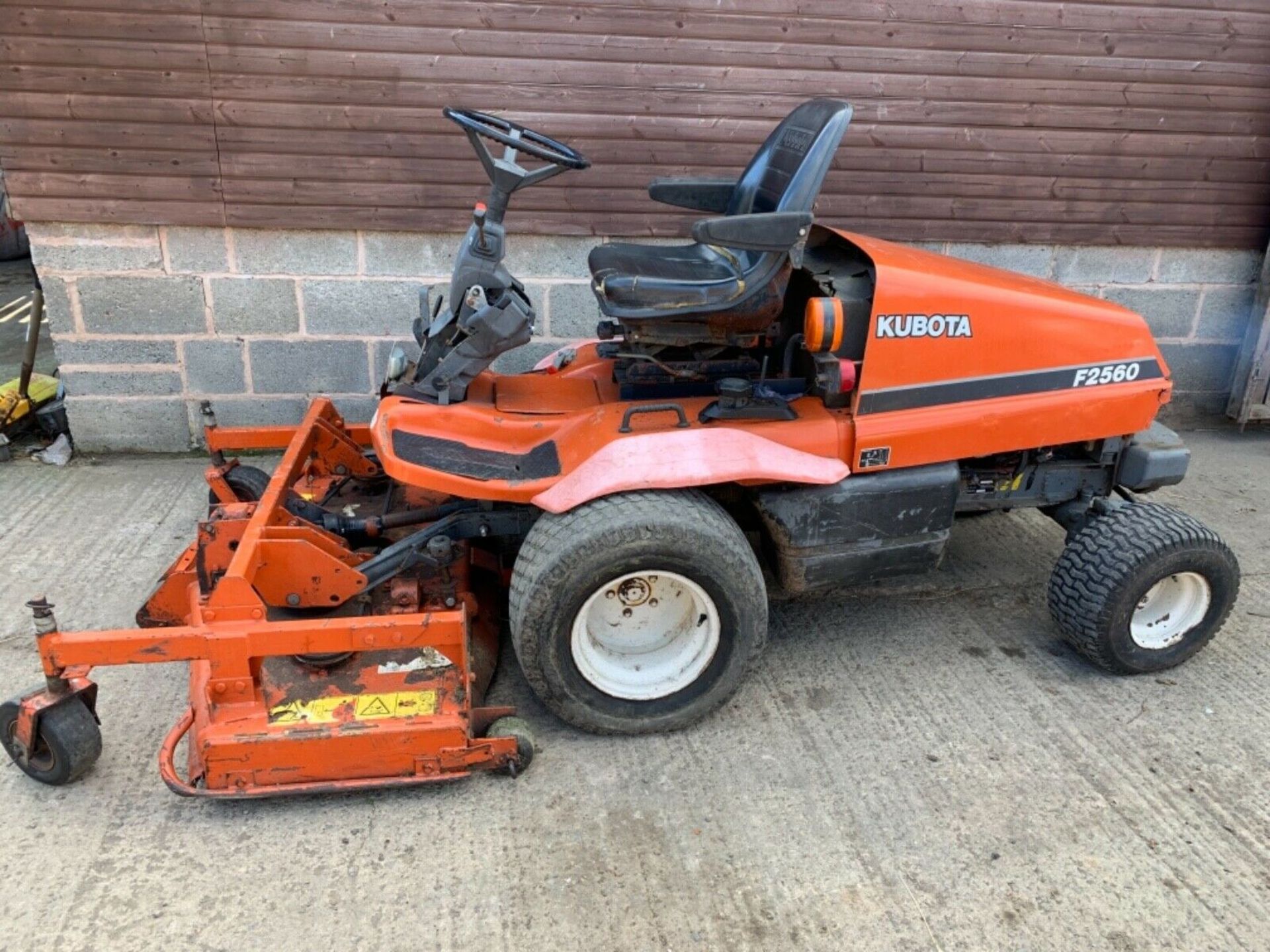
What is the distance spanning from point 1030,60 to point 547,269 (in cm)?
251

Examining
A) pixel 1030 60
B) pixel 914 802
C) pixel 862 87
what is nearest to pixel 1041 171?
pixel 1030 60

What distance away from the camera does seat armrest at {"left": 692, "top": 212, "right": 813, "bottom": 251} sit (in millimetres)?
2701

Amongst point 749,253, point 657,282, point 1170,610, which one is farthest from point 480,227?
point 1170,610

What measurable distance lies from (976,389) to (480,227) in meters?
1.58

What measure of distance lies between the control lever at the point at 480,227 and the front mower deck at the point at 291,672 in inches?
37.3

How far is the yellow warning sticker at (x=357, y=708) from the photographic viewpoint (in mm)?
2479

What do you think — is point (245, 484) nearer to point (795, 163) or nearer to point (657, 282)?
point (657, 282)

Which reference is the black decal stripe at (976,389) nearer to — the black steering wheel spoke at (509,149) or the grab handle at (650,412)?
the grab handle at (650,412)

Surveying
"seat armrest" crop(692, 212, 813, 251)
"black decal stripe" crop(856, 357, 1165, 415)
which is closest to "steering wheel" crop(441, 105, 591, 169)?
"seat armrest" crop(692, 212, 813, 251)

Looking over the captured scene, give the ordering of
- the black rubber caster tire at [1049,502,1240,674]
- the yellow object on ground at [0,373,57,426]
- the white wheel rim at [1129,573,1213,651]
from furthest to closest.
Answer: the yellow object on ground at [0,373,57,426]
the white wheel rim at [1129,573,1213,651]
the black rubber caster tire at [1049,502,1240,674]

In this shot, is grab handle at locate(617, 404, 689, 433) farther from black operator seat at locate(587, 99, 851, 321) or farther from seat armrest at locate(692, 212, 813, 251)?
seat armrest at locate(692, 212, 813, 251)

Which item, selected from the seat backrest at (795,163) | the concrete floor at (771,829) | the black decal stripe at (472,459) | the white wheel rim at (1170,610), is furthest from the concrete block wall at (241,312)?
the white wheel rim at (1170,610)

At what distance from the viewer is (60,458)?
4.62 meters

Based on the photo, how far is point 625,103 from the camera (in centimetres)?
434
